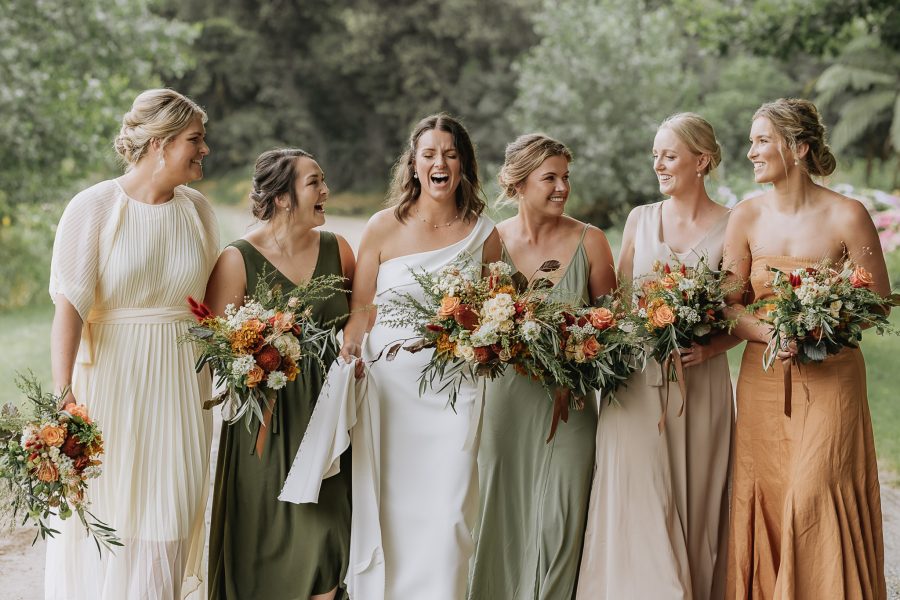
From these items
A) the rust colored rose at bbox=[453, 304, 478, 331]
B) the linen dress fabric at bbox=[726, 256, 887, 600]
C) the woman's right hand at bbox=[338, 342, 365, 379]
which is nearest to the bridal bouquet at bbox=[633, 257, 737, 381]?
the linen dress fabric at bbox=[726, 256, 887, 600]

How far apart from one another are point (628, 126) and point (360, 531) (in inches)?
728

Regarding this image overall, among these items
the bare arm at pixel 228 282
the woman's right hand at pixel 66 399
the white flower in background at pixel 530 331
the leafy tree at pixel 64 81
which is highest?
the leafy tree at pixel 64 81

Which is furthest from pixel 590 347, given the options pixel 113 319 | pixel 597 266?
pixel 113 319

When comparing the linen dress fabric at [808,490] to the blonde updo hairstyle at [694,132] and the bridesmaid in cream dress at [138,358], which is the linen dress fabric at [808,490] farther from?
the bridesmaid in cream dress at [138,358]

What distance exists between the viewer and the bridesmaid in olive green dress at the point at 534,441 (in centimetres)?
520

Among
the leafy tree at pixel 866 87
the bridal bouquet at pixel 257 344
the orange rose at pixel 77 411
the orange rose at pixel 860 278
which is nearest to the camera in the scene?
the orange rose at pixel 77 411

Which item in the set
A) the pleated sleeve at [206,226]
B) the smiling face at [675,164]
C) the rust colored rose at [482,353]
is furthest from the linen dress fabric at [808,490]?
the pleated sleeve at [206,226]

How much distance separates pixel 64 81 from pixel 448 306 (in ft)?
43.7

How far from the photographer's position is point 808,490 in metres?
4.70

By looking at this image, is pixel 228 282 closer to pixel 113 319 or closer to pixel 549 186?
pixel 113 319

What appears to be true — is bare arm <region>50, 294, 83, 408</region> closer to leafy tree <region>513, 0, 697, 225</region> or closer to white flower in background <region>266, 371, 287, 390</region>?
white flower in background <region>266, 371, 287, 390</region>

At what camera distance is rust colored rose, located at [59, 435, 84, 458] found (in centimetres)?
423

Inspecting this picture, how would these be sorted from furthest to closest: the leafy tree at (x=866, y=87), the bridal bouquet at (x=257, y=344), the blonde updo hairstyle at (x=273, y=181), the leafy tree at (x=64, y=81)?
1. the leafy tree at (x=866, y=87)
2. the leafy tree at (x=64, y=81)
3. the blonde updo hairstyle at (x=273, y=181)
4. the bridal bouquet at (x=257, y=344)

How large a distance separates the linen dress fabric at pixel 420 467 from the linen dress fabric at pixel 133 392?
989 mm
